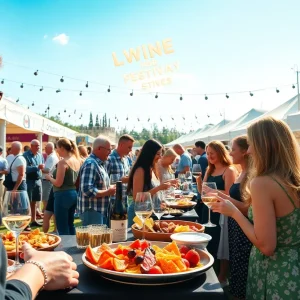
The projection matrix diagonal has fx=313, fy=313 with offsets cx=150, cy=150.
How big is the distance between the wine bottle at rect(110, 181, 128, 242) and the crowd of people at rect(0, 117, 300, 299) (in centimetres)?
27

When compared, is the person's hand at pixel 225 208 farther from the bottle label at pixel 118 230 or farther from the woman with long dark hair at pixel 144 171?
the woman with long dark hair at pixel 144 171

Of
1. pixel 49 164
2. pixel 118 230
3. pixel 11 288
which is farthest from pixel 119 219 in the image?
pixel 49 164

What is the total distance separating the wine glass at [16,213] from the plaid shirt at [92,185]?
5.98ft

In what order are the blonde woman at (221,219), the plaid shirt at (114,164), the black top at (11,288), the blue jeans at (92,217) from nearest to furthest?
1. the black top at (11,288)
2. the blue jeans at (92,217)
3. the blonde woman at (221,219)
4. the plaid shirt at (114,164)

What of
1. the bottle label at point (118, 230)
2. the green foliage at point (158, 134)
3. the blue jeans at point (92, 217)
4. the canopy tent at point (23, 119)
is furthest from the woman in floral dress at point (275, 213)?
the green foliage at point (158, 134)

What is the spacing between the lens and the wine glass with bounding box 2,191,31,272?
4.30 feet

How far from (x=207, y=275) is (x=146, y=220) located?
60cm

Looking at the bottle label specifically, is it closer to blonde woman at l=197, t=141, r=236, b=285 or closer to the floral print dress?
the floral print dress

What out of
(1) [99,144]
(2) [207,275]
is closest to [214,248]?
(1) [99,144]

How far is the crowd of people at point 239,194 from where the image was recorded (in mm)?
1643

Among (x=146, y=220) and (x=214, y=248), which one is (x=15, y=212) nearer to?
(x=146, y=220)

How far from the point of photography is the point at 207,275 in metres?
1.30

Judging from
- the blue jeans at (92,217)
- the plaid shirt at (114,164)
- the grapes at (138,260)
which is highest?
the plaid shirt at (114,164)

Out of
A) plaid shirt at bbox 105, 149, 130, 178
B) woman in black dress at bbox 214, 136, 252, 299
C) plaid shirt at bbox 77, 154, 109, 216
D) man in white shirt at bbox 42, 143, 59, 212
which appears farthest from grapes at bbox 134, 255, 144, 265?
man in white shirt at bbox 42, 143, 59, 212
